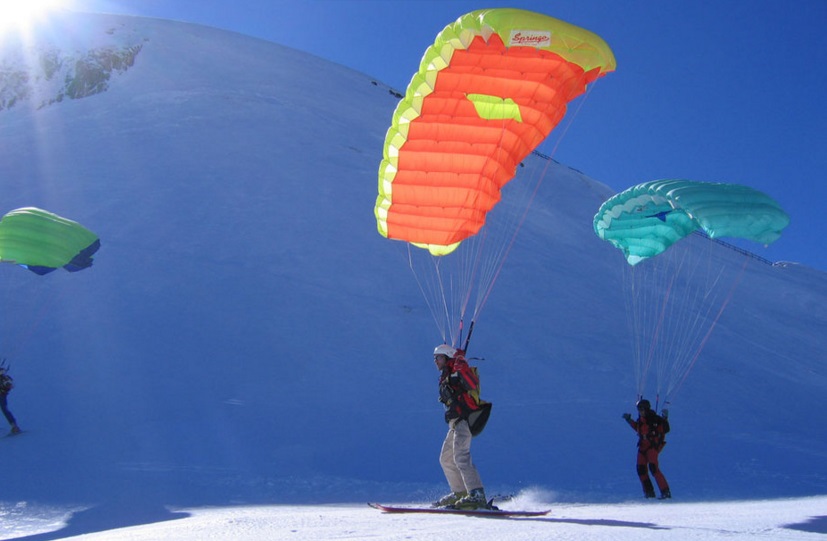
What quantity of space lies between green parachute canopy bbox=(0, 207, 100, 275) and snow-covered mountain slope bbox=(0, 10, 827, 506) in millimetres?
1859

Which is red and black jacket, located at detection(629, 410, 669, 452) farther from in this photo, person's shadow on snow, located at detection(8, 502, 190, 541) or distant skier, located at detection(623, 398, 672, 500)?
person's shadow on snow, located at detection(8, 502, 190, 541)

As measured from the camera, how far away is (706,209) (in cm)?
699

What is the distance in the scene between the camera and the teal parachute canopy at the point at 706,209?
699 cm

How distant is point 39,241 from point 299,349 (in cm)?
438

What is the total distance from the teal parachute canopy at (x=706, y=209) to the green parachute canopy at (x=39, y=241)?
7.64m

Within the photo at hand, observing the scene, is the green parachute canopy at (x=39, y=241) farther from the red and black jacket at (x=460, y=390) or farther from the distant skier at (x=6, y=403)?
the red and black jacket at (x=460, y=390)

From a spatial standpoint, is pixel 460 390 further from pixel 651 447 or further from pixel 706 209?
pixel 706 209

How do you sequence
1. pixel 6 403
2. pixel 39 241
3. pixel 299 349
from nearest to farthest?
pixel 6 403
pixel 39 241
pixel 299 349

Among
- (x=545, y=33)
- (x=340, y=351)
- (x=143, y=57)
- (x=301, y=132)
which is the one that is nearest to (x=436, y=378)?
(x=340, y=351)

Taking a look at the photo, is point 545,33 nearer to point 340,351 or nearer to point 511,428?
point 511,428

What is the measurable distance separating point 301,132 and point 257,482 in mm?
19986

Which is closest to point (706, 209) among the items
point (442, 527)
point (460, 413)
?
point (460, 413)

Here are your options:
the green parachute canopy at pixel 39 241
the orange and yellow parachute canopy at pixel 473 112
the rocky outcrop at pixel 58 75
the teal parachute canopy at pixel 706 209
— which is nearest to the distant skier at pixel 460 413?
the orange and yellow parachute canopy at pixel 473 112

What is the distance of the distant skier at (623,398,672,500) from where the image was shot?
762 cm
